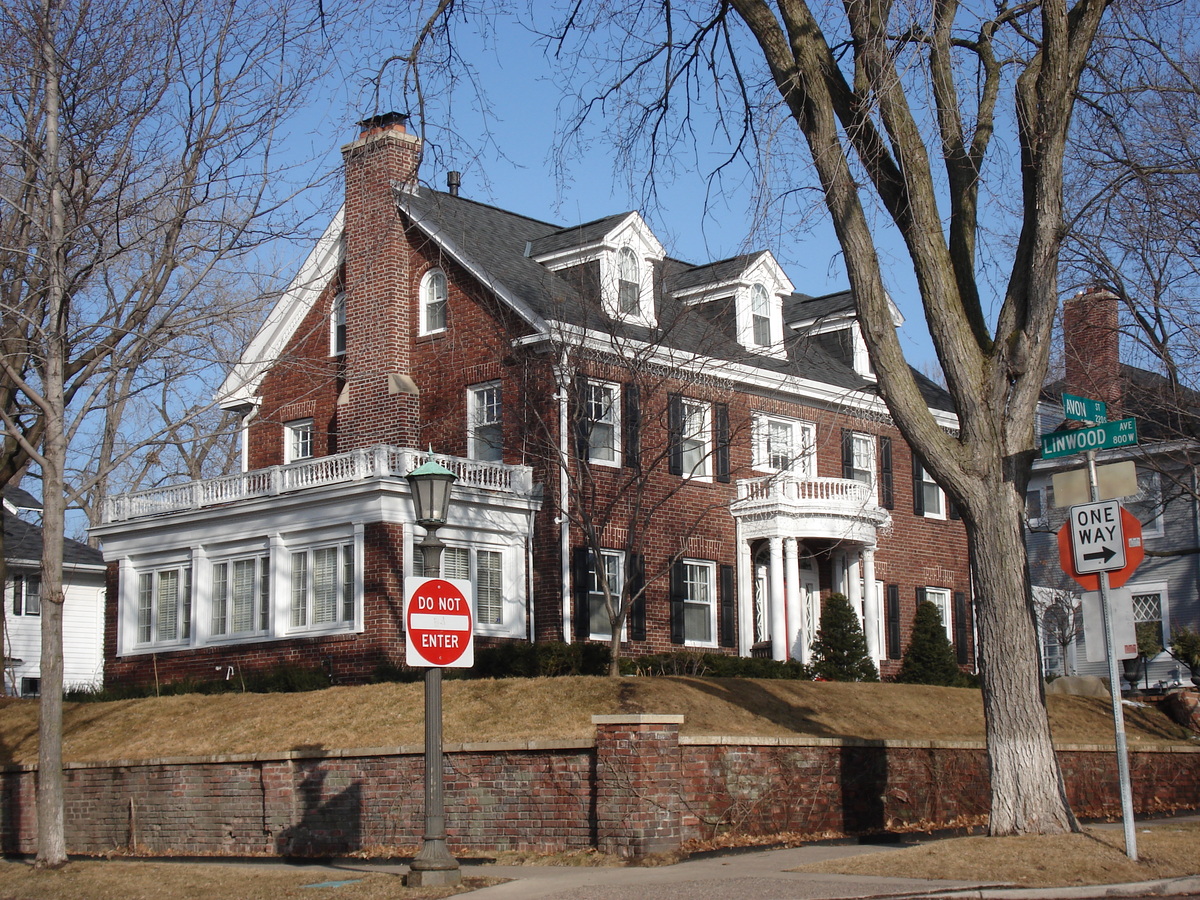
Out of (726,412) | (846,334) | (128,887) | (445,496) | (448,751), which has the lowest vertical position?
(128,887)

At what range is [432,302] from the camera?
91.1ft

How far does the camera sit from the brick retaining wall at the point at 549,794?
12.9 m

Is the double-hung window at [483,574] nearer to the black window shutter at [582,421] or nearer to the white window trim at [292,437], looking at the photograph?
the black window shutter at [582,421]

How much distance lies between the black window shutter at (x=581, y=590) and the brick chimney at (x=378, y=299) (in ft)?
14.3

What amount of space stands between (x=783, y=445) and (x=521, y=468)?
6.76m

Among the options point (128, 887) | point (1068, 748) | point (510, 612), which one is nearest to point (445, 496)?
point (128, 887)

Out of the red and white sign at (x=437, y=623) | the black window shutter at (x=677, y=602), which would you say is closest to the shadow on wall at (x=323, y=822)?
the red and white sign at (x=437, y=623)

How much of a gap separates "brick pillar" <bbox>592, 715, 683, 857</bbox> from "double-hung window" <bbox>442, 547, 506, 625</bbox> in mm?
11774

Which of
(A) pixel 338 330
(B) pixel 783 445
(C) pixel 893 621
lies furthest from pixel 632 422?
(C) pixel 893 621

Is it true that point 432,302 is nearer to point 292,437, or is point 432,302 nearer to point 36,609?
point 292,437

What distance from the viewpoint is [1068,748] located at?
1705cm

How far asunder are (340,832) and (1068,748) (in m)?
8.83

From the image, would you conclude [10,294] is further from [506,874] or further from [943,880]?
[943,880]

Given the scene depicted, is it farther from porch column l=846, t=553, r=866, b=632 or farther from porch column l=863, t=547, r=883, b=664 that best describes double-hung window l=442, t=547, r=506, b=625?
porch column l=846, t=553, r=866, b=632
